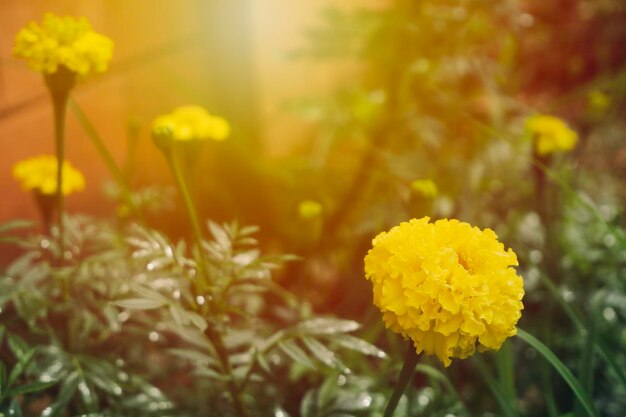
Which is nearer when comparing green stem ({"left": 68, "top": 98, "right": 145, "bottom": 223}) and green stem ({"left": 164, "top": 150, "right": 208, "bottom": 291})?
green stem ({"left": 164, "top": 150, "right": 208, "bottom": 291})

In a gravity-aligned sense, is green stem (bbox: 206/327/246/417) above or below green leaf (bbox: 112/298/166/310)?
below

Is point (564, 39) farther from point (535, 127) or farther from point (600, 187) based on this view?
point (535, 127)

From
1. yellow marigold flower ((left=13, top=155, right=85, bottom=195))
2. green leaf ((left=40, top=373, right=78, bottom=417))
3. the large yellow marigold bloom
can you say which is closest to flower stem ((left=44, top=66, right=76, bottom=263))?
yellow marigold flower ((left=13, top=155, right=85, bottom=195))

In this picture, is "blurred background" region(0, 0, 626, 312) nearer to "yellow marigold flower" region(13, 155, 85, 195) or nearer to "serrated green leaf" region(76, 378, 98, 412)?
"yellow marigold flower" region(13, 155, 85, 195)

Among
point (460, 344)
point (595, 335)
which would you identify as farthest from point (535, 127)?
point (460, 344)

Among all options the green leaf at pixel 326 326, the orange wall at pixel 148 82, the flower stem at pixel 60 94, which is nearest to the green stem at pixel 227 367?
the green leaf at pixel 326 326
